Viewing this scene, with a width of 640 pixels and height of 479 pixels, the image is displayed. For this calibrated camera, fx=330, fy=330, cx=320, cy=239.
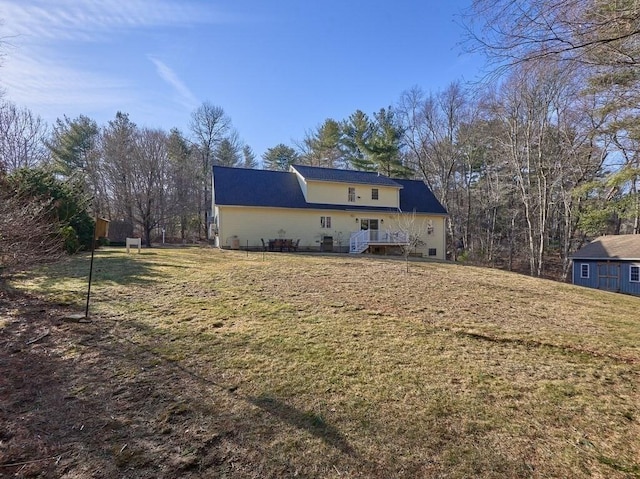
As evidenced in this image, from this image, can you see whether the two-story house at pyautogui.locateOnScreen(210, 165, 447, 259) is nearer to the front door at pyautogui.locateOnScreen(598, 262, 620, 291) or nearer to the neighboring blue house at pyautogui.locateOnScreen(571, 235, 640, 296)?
the neighboring blue house at pyautogui.locateOnScreen(571, 235, 640, 296)

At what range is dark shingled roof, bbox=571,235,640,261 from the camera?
818 inches

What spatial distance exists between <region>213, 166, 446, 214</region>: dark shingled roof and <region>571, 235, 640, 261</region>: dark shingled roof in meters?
10.2

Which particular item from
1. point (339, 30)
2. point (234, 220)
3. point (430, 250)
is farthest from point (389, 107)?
point (339, 30)

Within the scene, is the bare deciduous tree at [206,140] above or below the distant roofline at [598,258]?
above

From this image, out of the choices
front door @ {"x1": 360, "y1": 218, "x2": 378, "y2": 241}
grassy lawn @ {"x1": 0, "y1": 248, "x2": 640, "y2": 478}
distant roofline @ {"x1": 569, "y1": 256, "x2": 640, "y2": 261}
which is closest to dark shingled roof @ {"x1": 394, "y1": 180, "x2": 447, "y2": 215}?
front door @ {"x1": 360, "y1": 218, "x2": 378, "y2": 241}

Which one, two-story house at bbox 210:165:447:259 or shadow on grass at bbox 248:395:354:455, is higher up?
two-story house at bbox 210:165:447:259

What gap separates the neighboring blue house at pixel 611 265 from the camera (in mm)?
20734

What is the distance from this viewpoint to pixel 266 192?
21.7 m

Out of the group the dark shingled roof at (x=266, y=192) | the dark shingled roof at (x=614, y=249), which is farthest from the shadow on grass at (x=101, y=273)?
the dark shingled roof at (x=614, y=249)

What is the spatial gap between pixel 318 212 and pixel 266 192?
367cm

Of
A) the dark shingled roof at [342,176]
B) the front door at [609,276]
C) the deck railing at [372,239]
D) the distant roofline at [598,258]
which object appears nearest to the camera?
the distant roofline at [598,258]

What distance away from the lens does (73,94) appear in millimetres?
9906

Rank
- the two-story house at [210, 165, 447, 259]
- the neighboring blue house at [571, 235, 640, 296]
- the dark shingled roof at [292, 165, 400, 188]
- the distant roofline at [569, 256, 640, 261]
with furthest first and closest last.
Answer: the dark shingled roof at [292, 165, 400, 188] → the distant roofline at [569, 256, 640, 261] → the neighboring blue house at [571, 235, 640, 296] → the two-story house at [210, 165, 447, 259]

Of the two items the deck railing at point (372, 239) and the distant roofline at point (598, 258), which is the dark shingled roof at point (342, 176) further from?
the distant roofline at point (598, 258)
